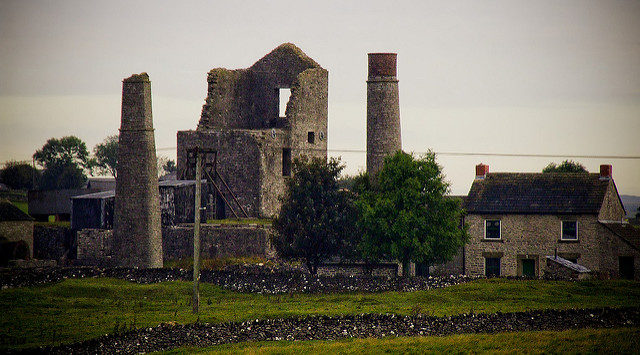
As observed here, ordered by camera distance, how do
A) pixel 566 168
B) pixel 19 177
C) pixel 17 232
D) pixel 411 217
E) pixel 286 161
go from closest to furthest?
pixel 411 217, pixel 17 232, pixel 286 161, pixel 566 168, pixel 19 177

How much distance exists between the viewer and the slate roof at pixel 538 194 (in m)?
65.9

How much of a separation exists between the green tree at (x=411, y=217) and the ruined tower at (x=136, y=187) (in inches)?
508

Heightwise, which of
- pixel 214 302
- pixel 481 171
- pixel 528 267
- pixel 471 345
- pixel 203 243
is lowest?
pixel 471 345

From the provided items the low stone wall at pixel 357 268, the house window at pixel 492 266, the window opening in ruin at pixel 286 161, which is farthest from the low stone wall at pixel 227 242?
the house window at pixel 492 266

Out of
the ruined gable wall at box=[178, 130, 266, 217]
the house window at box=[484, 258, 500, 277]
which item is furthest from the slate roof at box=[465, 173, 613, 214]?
the ruined gable wall at box=[178, 130, 266, 217]

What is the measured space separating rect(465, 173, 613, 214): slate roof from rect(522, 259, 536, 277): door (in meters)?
3.14

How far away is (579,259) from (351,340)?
29227mm

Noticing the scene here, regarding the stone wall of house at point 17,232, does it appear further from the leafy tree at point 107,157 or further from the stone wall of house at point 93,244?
the leafy tree at point 107,157

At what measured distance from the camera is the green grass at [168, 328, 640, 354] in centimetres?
3697

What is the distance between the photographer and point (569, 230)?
65.4 meters

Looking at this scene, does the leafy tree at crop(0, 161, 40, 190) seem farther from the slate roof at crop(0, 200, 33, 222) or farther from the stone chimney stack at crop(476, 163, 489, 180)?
the stone chimney stack at crop(476, 163, 489, 180)

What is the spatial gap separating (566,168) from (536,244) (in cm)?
4399

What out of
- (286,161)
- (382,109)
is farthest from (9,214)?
(382,109)

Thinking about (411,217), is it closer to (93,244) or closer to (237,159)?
(237,159)
